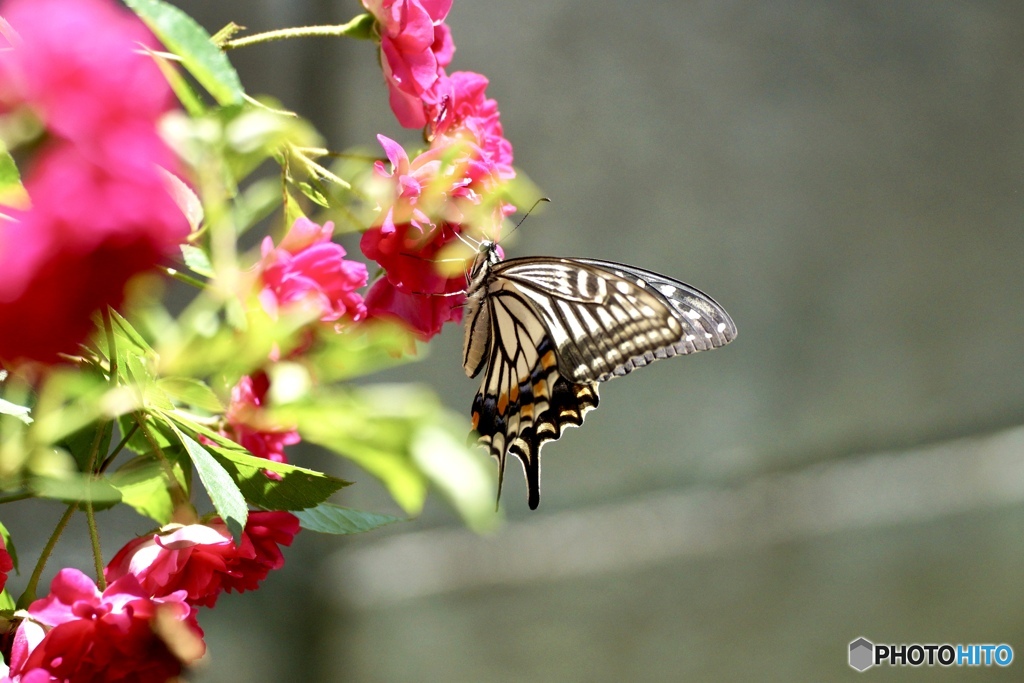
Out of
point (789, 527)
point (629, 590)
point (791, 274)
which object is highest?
point (791, 274)

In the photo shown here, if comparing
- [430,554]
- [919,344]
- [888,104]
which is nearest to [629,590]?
[430,554]

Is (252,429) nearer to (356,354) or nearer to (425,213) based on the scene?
(425,213)

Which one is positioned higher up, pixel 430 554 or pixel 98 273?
pixel 430 554

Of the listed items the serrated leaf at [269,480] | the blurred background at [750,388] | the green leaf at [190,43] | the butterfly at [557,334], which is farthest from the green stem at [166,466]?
the blurred background at [750,388]

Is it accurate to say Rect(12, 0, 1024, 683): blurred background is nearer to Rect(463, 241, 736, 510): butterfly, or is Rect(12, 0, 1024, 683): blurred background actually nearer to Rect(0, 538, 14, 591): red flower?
Rect(463, 241, 736, 510): butterfly

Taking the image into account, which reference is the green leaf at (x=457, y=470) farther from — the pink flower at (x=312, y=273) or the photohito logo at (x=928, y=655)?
the photohito logo at (x=928, y=655)

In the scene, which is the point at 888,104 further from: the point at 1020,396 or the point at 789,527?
the point at 789,527

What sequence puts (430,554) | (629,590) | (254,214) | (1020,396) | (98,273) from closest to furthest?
1. (98,273)
2. (254,214)
3. (430,554)
4. (629,590)
5. (1020,396)
